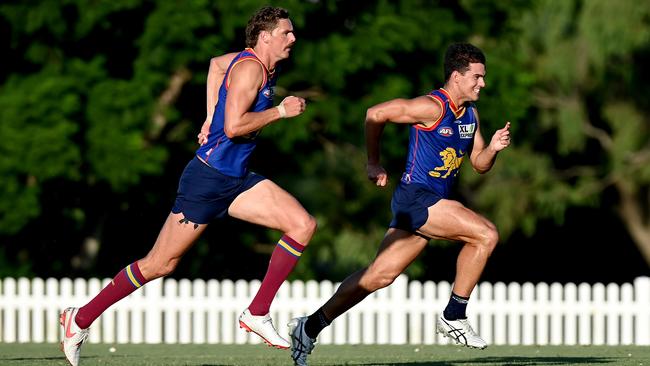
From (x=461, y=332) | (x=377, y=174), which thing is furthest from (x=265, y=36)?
(x=461, y=332)

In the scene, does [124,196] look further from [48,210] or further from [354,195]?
[354,195]

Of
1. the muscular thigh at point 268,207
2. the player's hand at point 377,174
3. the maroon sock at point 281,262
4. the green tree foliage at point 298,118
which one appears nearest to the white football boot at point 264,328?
the maroon sock at point 281,262

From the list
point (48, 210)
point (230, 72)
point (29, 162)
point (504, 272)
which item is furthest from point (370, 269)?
point (504, 272)

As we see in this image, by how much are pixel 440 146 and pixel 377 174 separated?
483 mm

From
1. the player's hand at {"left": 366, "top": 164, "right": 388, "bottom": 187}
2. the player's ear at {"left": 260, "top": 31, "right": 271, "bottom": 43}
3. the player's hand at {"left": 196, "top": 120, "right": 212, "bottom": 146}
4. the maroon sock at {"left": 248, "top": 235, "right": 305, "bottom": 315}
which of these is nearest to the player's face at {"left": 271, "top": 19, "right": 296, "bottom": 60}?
the player's ear at {"left": 260, "top": 31, "right": 271, "bottom": 43}

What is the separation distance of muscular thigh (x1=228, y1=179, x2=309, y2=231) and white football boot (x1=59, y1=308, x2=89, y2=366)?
130 centimetres

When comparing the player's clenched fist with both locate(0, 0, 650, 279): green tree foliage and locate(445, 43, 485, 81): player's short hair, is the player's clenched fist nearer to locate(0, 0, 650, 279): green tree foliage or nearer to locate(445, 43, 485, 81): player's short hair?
locate(445, 43, 485, 81): player's short hair

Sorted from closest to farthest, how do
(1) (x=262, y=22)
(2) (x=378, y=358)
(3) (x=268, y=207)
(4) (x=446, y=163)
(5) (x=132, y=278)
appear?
(3) (x=268, y=207) → (1) (x=262, y=22) → (5) (x=132, y=278) → (4) (x=446, y=163) → (2) (x=378, y=358)

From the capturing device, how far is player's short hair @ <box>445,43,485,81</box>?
9.30 m

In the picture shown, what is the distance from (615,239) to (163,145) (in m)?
12.8

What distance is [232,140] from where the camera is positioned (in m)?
8.66

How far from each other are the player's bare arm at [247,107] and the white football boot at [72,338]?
167cm

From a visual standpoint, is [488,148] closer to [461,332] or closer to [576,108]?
[461,332]

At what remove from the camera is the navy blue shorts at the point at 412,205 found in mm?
9086
